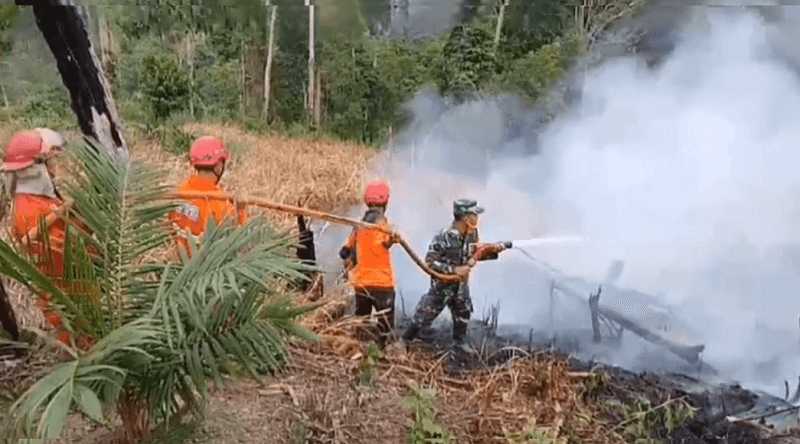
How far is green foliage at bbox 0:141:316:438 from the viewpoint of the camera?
4.89 feet

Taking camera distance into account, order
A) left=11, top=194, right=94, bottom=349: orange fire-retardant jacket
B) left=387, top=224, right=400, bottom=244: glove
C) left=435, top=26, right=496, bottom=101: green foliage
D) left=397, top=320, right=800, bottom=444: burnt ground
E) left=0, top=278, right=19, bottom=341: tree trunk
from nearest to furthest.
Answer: left=11, top=194, right=94, bottom=349: orange fire-retardant jacket
left=0, top=278, right=19, bottom=341: tree trunk
left=397, top=320, right=800, bottom=444: burnt ground
left=387, top=224, right=400, bottom=244: glove
left=435, top=26, right=496, bottom=101: green foliage

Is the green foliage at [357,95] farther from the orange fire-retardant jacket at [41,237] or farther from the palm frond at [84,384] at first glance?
the palm frond at [84,384]

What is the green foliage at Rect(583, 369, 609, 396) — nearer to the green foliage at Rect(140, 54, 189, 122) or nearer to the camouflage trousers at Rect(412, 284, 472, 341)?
the camouflage trousers at Rect(412, 284, 472, 341)

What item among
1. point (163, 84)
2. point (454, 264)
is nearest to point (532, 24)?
point (454, 264)

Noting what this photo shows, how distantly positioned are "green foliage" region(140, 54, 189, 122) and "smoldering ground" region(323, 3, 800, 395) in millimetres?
954

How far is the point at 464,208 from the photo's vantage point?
296 cm

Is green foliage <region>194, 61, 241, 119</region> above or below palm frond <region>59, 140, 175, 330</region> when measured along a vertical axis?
above

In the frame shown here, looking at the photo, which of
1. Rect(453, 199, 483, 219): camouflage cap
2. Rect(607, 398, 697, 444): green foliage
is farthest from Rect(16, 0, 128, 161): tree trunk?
Rect(607, 398, 697, 444): green foliage

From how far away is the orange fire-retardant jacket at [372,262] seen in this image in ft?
9.48

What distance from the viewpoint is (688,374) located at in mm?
2939

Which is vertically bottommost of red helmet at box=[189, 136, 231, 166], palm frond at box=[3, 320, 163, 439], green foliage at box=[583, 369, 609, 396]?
green foliage at box=[583, 369, 609, 396]

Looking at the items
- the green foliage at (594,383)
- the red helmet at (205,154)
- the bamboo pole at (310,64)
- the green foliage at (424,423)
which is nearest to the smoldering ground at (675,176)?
the green foliage at (594,383)

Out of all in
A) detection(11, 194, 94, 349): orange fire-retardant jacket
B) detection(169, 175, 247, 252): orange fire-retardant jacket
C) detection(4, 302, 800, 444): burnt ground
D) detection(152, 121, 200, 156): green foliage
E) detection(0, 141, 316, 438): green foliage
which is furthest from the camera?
detection(152, 121, 200, 156): green foliage

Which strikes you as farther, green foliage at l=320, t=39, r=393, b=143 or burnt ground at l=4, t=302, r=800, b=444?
green foliage at l=320, t=39, r=393, b=143
